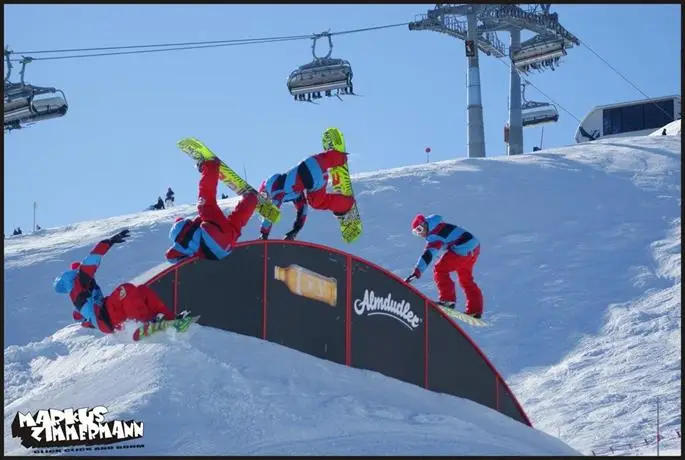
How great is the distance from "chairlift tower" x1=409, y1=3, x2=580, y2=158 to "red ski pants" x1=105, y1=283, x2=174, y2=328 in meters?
26.0

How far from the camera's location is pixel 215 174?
11.1 meters

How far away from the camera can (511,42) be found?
129 feet

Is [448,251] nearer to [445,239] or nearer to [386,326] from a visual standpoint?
[445,239]

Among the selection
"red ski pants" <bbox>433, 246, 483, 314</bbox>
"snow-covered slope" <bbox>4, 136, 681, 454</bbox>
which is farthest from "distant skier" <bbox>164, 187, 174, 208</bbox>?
"red ski pants" <bbox>433, 246, 483, 314</bbox>

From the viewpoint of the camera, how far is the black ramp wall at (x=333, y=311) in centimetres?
1043

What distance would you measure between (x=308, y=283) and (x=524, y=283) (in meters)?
8.68

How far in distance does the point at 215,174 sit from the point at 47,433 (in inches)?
129

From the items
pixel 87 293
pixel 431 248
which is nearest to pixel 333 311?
pixel 87 293

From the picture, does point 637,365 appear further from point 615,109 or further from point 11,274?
point 615,109

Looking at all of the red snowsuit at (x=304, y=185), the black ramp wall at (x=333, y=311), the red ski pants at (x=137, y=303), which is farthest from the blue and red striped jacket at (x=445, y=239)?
the red ski pants at (x=137, y=303)

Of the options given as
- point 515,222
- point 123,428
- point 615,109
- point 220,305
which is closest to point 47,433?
point 123,428

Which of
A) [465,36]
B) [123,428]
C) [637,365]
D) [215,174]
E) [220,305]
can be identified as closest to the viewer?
[123,428]

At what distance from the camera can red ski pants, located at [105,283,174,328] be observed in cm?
1010

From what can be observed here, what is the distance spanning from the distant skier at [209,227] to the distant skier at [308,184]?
62 cm
